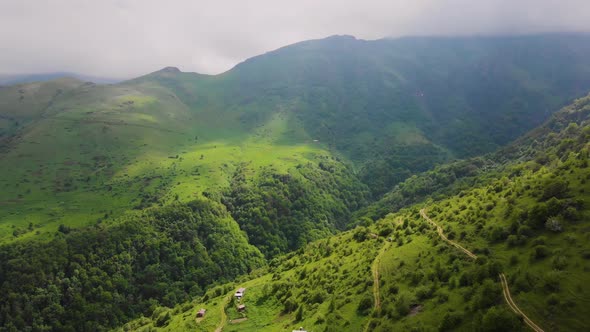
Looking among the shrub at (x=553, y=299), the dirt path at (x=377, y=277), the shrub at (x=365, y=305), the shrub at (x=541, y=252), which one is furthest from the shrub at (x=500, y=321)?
the shrub at (x=365, y=305)

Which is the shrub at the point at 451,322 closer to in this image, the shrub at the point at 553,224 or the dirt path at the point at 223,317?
the shrub at the point at 553,224

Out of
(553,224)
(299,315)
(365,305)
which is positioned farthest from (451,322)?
(299,315)

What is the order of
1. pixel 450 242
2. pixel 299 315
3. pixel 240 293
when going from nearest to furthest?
pixel 450 242, pixel 299 315, pixel 240 293

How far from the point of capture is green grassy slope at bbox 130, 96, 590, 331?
4684 centimetres

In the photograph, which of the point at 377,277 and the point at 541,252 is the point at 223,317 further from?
the point at 541,252

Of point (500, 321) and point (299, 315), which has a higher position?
point (500, 321)

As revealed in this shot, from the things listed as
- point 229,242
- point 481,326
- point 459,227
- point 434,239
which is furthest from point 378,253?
point 229,242

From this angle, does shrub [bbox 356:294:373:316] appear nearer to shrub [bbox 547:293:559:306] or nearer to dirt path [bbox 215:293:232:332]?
shrub [bbox 547:293:559:306]

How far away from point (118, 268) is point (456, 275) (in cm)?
13874

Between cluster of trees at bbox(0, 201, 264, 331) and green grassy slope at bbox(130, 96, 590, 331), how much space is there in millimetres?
54619

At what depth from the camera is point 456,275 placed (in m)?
59.9

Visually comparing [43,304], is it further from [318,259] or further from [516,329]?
[516,329]

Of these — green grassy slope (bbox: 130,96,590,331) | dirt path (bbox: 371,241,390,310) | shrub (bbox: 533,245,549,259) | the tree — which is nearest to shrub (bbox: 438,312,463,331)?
green grassy slope (bbox: 130,96,590,331)

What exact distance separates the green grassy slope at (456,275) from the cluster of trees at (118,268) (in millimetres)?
54619
